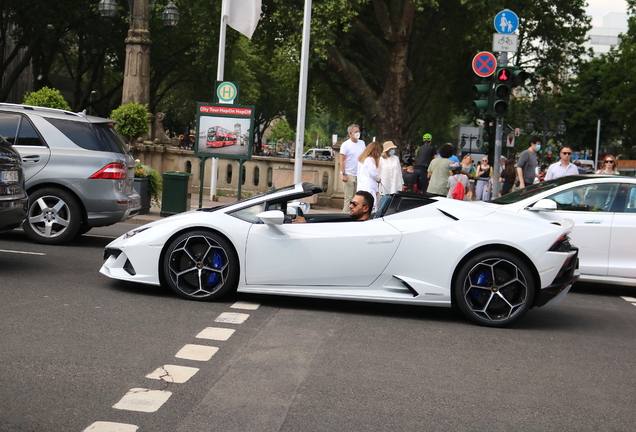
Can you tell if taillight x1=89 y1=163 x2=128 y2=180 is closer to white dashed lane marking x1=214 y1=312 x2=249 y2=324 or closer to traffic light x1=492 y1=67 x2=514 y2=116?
white dashed lane marking x1=214 y1=312 x2=249 y2=324

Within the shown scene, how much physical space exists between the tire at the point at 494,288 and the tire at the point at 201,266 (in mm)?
2013

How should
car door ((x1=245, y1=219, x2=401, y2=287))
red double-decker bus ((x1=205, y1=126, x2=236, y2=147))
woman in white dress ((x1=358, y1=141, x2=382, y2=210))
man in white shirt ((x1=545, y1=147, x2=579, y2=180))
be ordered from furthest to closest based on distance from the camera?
red double-decker bus ((x1=205, y1=126, x2=236, y2=147)), man in white shirt ((x1=545, y1=147, x2=579, y2=180)), woman in white dress ((x1=358, y1=141, x2=382, y2=210)), car door ((x1=245, y1=219, x2=401, y2=287))

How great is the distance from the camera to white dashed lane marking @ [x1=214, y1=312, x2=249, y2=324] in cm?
707

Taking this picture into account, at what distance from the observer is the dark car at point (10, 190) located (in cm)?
881

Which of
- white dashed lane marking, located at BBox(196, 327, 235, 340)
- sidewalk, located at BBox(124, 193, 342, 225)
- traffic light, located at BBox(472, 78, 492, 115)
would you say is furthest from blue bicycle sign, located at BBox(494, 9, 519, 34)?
white dashed lane marking, located at BBox(196, 327, 235, 340)

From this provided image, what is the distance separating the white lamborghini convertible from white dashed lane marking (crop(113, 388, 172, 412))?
279 centimetres

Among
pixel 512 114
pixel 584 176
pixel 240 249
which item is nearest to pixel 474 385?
pixel 240 249

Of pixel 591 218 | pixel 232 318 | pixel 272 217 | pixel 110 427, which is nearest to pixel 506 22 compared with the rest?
pixel 591 218

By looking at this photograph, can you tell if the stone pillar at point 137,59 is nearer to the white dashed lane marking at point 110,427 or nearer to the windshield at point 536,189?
the windshield at point 536,189

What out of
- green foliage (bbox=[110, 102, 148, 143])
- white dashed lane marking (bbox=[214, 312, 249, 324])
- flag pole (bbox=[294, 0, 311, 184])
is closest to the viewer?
white dashed lane marking (bbox=[214, 312, 249, 324])

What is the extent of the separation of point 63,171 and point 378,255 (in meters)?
5.18

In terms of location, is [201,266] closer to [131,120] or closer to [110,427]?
[110,427]

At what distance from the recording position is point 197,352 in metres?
5.96

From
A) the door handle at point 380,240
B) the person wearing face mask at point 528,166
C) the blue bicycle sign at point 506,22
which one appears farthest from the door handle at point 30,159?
the person wearing face mask at point 528,166
